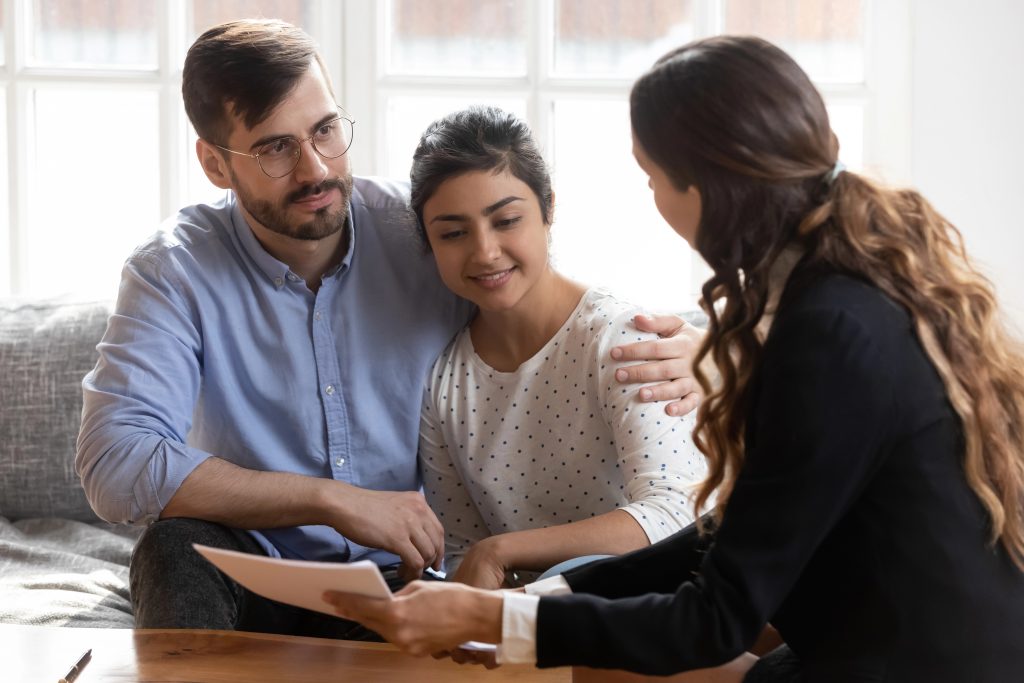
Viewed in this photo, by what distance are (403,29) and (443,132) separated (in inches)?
41.7

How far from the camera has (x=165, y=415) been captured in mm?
1850

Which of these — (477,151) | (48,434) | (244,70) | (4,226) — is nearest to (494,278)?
(477,151)

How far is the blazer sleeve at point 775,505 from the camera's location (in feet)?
3.62

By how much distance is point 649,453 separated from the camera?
69.6 inches

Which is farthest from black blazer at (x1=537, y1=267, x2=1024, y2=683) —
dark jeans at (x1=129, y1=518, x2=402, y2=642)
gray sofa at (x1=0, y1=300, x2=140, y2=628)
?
gray sofa at (x1=0, y1=300, x2=140, y2=628)

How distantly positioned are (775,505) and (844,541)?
0.12m

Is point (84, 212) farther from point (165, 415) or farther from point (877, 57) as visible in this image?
point (877, 57)

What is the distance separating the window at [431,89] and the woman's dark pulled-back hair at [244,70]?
807 millimetres

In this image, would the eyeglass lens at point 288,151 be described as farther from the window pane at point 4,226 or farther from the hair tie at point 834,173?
the window pane at point 4,226

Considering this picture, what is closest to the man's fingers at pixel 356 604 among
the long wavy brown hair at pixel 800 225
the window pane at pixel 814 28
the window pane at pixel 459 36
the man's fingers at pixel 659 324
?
the long wavy brown hair at pixel 800 225

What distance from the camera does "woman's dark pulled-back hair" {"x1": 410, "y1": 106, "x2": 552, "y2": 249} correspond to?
5.97 ft

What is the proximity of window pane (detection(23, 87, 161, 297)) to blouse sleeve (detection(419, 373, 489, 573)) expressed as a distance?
1253mm

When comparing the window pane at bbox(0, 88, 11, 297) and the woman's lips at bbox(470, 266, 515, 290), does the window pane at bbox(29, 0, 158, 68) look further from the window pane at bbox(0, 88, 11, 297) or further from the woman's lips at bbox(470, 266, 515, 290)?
the woman's lips at bbox(470, 266, 515, 290)

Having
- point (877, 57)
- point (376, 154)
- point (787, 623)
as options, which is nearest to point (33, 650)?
point (787, 623)
